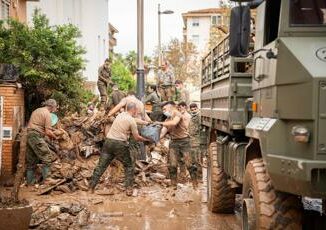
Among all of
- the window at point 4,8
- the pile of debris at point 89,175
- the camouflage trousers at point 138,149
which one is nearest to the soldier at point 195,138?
the pile of debris at point 89,175

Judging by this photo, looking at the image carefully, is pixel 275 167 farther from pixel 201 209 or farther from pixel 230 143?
pixel 201 209

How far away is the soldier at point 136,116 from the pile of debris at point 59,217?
3.61m

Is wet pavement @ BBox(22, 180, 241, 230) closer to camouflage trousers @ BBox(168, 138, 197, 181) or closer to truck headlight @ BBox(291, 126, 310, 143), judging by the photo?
camouflage trousers @ BBox(168, 138, 197, 181)

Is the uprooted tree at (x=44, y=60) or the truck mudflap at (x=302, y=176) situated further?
the uprooted tree at (x=44, y=60)

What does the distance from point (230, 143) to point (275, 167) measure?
2817mm

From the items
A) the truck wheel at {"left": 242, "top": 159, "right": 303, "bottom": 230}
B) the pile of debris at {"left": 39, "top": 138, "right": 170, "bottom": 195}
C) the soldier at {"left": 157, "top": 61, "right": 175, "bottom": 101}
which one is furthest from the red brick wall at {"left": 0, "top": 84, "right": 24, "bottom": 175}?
the soldier at {"left": 157, "top": 61, "right": 175, "bottom": 101}

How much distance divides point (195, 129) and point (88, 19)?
79.5 ft

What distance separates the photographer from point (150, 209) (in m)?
9.80

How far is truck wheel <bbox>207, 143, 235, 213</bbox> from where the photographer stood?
8.55 m

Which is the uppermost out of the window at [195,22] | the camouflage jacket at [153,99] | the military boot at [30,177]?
the window at [195,22]

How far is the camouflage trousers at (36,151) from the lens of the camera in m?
11.7

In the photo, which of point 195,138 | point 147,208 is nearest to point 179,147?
point 195,138

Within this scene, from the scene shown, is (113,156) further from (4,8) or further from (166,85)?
(4,8)

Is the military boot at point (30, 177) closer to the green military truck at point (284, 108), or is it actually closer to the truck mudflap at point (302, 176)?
the green military truck at point (284, 108)
